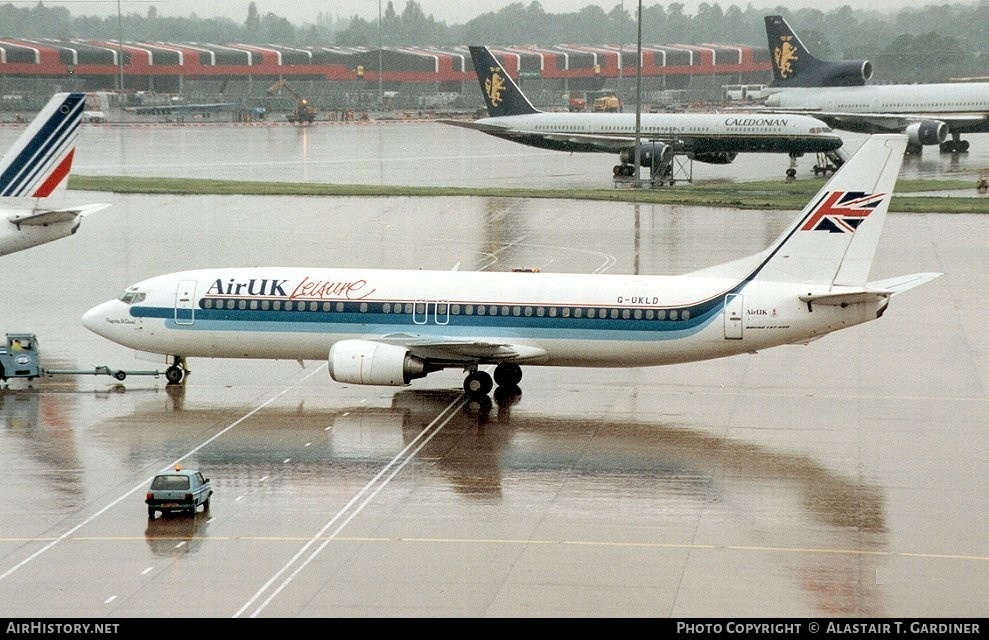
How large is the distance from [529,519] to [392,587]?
17.4 ft

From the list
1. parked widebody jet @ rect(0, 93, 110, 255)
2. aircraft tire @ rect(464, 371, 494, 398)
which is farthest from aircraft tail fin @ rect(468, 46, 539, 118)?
aircraft tire @ rect(464, 371, 494, 398)

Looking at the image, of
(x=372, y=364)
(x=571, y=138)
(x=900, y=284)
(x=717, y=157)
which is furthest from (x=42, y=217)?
(x=717, y=157)

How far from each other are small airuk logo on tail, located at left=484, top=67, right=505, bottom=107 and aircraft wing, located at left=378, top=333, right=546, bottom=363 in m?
81.9

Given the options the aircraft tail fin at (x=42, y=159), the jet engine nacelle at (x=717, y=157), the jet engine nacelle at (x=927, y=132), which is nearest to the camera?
the aircraft tail fin at (x=42, y=159)

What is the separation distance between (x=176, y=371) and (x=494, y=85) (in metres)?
80.2

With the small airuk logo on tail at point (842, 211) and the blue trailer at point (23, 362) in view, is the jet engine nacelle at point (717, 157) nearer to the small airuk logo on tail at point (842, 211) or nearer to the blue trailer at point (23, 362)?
→ the small airuk logo on tail at point (842, 211)

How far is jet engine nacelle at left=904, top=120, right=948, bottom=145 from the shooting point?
12743 centimetres

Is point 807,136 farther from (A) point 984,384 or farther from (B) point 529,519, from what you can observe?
(B) point 529,519

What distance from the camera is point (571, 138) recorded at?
119 meters

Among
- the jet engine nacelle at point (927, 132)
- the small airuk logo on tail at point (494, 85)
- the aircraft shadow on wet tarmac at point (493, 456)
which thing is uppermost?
the small airuk logo on tail at point (494, 85)

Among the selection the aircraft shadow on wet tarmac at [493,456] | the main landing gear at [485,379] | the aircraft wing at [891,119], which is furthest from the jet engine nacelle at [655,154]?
the aircraft shadow on wet tarmac at [493,456]

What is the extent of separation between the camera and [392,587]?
27.1m

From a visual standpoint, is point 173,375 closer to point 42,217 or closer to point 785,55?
point 42,217

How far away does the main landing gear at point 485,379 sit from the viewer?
145 ft
